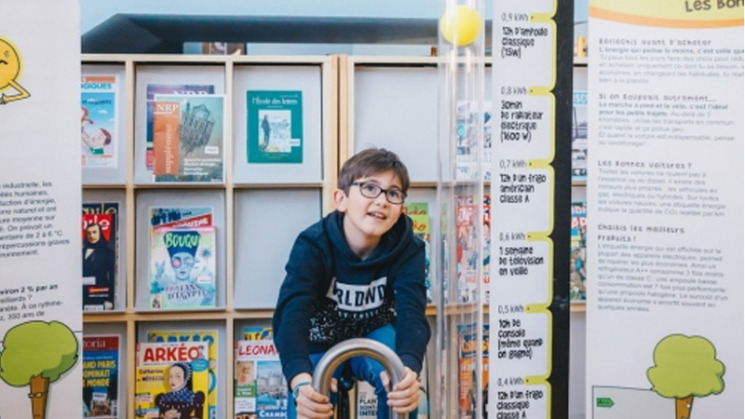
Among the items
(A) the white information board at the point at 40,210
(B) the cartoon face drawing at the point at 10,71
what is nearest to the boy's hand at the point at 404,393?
(A) the white information board at the point at 40,210

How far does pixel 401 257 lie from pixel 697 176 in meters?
0.91

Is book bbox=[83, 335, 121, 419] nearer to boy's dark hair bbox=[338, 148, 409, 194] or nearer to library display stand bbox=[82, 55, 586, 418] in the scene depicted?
library display stand bbox=[82, 55, 586, 418]

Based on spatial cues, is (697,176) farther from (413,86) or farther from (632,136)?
(413,86)

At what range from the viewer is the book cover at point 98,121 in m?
3.00

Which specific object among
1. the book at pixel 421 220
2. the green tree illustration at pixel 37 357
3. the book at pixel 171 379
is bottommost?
the book at pixel 171 379

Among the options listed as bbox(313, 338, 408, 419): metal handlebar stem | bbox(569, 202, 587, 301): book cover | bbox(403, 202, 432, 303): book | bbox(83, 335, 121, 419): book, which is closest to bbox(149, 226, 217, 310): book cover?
bbox(83, 335, 121, 419): book

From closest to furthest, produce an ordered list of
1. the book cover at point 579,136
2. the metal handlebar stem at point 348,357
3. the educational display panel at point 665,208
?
the metal handlebar stem at point 348,357, the educational display panel at point 665,208, the book cover at point 579,136

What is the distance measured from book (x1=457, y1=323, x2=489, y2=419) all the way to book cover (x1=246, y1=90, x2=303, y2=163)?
113 centimetres

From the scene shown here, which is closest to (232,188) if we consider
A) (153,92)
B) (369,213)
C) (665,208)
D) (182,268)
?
(182,268)

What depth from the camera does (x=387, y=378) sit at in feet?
7.28

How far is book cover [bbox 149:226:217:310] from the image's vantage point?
2.95 meters

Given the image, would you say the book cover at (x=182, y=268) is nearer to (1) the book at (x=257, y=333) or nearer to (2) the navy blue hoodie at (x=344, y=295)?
(1) the book at (x=257, y=333)

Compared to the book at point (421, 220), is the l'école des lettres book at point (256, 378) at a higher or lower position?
lower

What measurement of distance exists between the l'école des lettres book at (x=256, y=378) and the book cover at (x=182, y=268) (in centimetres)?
24
